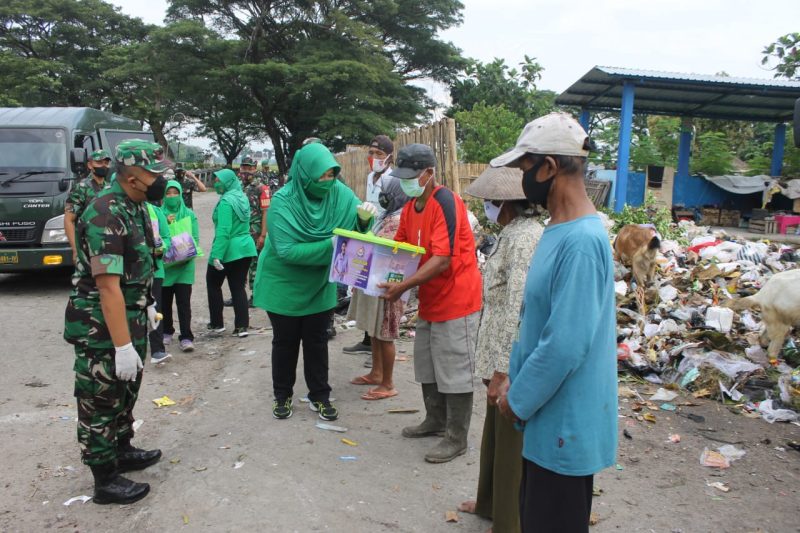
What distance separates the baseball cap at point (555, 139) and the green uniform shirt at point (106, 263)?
2069 millimetres

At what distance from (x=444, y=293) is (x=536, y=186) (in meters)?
1.72

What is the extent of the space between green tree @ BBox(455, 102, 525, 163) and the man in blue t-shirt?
13.4 m

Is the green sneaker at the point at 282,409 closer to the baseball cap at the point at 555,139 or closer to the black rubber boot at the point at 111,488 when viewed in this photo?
the black rubber boot at the point at 111,488

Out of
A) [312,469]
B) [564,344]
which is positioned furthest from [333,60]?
[564,344]

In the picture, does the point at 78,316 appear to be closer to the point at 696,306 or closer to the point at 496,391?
the point at 496,391

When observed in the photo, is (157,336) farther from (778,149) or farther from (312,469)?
(778,149)

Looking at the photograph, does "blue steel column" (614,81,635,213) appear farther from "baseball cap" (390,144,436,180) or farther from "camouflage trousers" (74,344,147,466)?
"camouflage trousers" (74,344,147,466)

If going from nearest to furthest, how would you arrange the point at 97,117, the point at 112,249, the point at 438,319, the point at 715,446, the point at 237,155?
the point at 112,249, the point at 438,319, the point at 715,446, the point at 97,117, the point at 237,155

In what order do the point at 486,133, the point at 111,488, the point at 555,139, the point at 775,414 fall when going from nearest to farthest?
1. the point at 555,139
2. the point at 111,488
3. the point at 775,414
4. the point at 486,133

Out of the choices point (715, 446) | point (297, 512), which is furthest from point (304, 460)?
point (715, 446)

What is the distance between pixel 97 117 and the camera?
10062 millimetres

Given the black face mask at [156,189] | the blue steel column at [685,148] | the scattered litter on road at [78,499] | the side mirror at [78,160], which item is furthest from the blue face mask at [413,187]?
the blue steel column at [685,148]

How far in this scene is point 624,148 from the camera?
1304 centimetres

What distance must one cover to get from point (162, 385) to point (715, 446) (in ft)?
14.5
